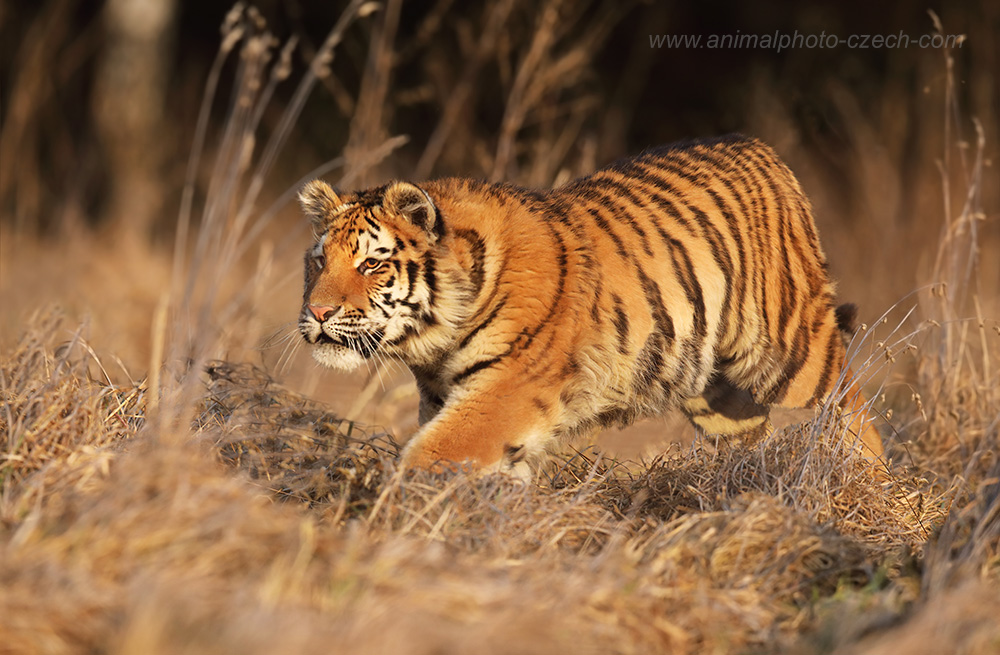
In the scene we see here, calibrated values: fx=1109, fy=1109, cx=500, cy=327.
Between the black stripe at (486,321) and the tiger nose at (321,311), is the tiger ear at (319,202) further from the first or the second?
the black stripe at (486,321)

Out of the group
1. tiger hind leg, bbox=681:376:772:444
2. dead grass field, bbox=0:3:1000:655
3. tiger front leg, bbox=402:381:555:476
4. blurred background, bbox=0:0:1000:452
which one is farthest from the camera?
blurred background, bbox=0:0:1000:452

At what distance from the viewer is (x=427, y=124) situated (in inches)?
492

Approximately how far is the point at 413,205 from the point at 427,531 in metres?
1.16

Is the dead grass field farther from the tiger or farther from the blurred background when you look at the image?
the blurred background

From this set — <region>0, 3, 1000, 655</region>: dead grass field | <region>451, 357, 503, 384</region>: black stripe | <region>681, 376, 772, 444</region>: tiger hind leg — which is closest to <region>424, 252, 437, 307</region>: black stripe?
<region>451, 357, 503, 384</region>: black stripe

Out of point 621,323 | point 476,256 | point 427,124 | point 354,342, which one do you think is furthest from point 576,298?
point 427,124

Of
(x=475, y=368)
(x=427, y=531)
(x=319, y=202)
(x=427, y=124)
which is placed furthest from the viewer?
(x=427, y=124)

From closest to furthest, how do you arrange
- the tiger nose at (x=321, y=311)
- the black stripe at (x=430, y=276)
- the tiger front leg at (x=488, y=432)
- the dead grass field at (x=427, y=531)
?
the dead grass field at (x=427, y=531) → the tiger front leg at (x=488, y=432) → the tiger nose at (x=321, y=311) → the black stripe at (x=430, y=276)

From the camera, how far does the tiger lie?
3457mm

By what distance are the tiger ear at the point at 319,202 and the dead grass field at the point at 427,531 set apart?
26cm

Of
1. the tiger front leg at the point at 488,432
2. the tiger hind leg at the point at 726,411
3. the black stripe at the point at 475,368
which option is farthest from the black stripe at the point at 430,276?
the tiger hind leg at the point at 726,411

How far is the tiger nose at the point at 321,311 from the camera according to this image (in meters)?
3.42

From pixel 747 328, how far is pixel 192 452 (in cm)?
220

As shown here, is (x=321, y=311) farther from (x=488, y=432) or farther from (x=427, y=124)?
(x=427, y=124)
